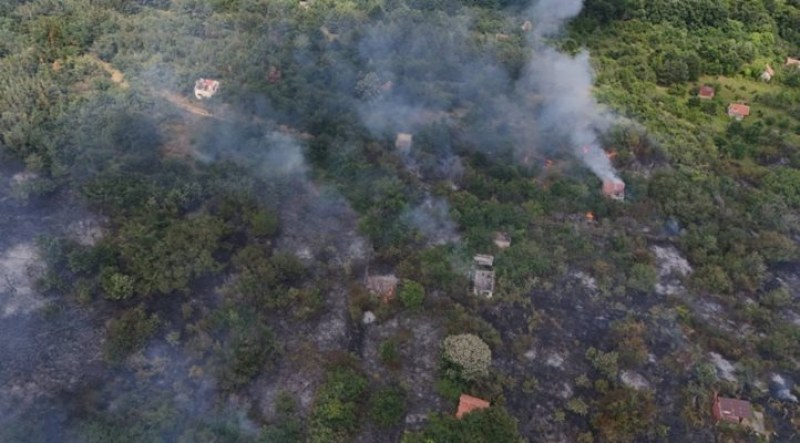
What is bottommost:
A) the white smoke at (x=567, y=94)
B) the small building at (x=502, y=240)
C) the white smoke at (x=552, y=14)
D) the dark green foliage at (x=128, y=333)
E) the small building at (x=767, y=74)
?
the dark green foliage at (x=128, y=333)

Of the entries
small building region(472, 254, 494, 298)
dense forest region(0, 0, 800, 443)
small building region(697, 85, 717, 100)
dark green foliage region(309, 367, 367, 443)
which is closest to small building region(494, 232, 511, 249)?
dense forest region(0, 0, 800, 443)

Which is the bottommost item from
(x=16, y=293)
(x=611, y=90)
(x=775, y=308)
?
(x=16, y=293)

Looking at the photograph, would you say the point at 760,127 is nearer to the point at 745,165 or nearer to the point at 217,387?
the point at 745,165

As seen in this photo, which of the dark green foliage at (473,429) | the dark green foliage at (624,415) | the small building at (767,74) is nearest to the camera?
the dark green foliage at (473,429)

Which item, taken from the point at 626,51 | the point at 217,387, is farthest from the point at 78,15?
the point at 626,51

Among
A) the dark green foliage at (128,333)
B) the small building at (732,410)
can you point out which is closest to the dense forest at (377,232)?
the dark green foliage at (128,333)

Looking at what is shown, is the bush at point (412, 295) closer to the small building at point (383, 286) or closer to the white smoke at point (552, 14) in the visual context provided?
the small building at point (383, 286)

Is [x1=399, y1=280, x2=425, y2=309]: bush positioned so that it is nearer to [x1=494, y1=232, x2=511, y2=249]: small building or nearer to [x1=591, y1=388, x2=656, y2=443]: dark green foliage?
[x1=494, y1=232, x2=511, y2=249]: small building
